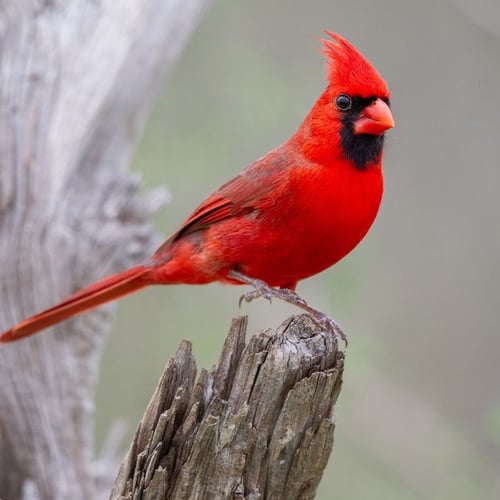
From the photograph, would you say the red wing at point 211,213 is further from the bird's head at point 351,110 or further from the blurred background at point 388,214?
the blurred background at point 388,214

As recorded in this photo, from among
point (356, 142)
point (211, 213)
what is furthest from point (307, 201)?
point (211, 213)

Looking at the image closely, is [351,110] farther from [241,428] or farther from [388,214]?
[388,214]

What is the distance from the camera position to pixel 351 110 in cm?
325

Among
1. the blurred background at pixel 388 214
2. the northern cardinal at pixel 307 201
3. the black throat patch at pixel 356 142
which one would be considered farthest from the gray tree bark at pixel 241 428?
the blurred background at pixel 388 214

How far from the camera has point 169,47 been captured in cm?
421

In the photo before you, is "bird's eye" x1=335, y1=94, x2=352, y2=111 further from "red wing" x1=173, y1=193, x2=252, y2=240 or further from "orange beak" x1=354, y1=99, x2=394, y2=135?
"red wing" x1=173, y1=193, x2=252, y2=240

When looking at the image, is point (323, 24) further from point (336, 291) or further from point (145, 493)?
Answer: point (145, 493)

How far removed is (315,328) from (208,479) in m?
0.51

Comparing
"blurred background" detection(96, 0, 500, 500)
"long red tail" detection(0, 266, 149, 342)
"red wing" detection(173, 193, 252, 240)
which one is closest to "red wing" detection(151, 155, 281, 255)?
"red wing" detection(173, 193, 252, 240)

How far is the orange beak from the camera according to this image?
3.14 meters

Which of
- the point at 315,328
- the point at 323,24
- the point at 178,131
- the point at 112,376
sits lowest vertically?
the point at 112,376

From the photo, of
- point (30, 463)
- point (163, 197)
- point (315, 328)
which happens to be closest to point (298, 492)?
point (315, 328)

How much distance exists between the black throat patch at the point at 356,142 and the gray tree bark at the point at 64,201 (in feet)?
3.15

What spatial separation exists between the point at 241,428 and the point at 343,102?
1.21m
